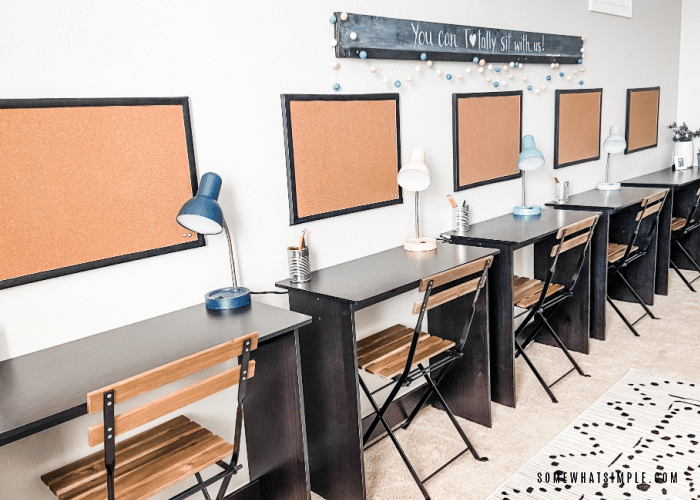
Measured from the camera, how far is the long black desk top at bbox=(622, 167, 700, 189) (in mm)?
4465

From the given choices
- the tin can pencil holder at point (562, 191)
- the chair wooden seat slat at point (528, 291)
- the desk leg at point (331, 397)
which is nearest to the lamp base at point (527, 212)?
the chair wooden seat slat at point (528, 291)

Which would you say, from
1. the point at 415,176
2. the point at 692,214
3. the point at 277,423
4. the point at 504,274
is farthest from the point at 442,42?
the point at 692,214

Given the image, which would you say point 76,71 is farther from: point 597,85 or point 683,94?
point 683,94

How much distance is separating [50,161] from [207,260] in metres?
0.65

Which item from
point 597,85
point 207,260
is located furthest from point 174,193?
point 597,85

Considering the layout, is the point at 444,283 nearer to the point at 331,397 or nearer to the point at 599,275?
the point at 331,397

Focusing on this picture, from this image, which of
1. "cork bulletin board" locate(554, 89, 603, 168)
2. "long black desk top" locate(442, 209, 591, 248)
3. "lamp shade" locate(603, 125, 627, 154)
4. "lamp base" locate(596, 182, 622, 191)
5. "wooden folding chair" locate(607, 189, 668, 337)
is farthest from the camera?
"lamp base" locate(596, 182, 622, 191)

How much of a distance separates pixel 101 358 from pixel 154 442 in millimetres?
332

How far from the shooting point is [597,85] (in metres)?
4.38

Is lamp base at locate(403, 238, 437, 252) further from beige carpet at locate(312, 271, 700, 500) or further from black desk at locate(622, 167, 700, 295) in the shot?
black desk at locate(622, 167, 700, 295)

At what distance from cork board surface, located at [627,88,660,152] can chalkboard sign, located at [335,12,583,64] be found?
115 centimetres

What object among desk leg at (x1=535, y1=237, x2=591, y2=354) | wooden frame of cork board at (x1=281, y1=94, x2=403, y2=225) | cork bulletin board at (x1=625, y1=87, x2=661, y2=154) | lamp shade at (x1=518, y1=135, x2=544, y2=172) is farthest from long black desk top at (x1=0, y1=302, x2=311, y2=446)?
cork bulletin board at (x1=625, y1=87, x2=661, y2=154)

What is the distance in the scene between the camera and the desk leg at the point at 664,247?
434cm

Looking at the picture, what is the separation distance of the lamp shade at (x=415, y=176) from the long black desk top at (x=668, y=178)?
2511 mm
